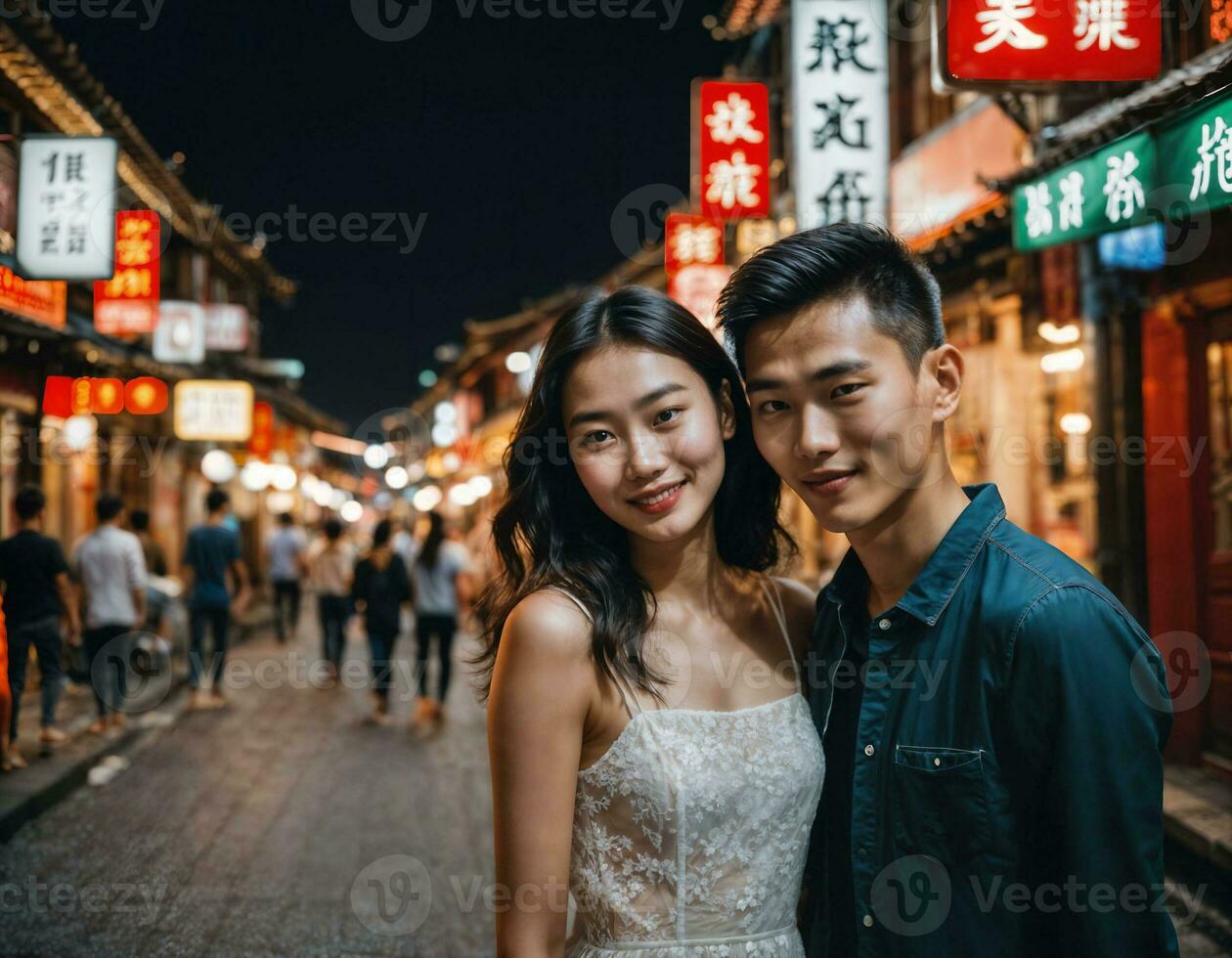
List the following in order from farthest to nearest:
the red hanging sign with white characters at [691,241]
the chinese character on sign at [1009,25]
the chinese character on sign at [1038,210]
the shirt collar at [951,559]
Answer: the red hanging sign with white characters at [691,241]
the chinese character on sign at [1038,210]
the chinese character on sign at [1009,25]
the shirt collar at [951,559]

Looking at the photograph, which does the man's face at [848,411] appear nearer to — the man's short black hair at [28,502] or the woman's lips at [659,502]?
the woman's lips at [659,502]

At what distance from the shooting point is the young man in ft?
5.78

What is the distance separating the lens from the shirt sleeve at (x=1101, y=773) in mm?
1733

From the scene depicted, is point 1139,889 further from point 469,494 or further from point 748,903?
point 469,494

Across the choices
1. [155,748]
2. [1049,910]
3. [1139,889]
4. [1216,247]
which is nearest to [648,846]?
[1049,910]

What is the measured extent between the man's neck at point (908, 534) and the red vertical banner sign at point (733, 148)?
428 inches

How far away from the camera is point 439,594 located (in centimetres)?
1088

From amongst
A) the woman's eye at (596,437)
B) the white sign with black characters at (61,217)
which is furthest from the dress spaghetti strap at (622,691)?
the white sign with black characters at (61,217)

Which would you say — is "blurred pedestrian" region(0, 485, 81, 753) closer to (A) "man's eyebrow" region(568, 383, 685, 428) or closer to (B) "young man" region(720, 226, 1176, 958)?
(A) "man's eyebrow" region(568, 383, 685, 428)

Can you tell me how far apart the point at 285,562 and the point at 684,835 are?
51.9 feet

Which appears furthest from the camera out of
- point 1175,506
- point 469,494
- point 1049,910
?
point 469,494

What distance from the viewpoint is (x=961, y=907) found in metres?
1.95

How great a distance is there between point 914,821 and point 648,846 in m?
0.67

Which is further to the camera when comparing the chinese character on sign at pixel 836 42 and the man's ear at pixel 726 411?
the chinese character on sign at pixel 836 42
